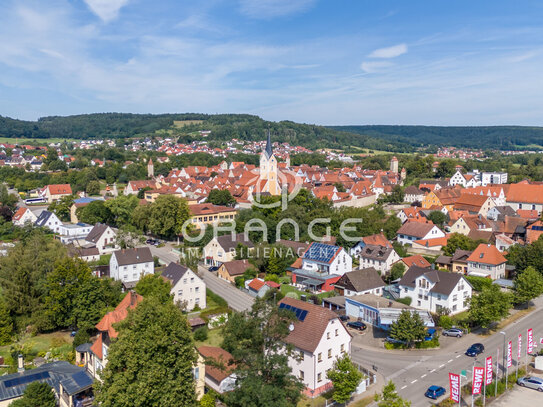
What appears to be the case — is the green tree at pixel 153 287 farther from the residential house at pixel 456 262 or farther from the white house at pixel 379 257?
the residential house at pixel 456 262

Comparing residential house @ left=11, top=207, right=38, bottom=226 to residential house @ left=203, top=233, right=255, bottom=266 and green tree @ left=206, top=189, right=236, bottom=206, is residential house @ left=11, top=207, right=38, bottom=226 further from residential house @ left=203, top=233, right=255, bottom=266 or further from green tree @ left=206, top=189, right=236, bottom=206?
residential house @ left=203, top=233, right=255, bottom=266

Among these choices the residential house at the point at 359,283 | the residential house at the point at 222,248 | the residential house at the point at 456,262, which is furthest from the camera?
the residential house at the point at 222,248

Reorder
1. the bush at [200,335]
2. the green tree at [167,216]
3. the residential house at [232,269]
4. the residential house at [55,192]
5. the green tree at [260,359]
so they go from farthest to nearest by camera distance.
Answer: the residential house at [55,192] → the green tree at [167,216] → the residential house at [232,269] → the bush at [200,335] → the green tree at [260,359]

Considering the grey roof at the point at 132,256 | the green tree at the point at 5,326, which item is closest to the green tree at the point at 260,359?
the green tree at the point at 5,326

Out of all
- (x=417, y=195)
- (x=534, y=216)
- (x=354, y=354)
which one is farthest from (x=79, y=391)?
(x=417, y=195)

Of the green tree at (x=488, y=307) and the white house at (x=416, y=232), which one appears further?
the white house at (x=416, y=232)

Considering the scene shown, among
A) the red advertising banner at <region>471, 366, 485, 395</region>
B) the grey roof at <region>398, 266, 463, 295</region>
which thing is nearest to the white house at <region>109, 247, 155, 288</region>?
the grey roof at <region>398, 266, 463, 295</region>
